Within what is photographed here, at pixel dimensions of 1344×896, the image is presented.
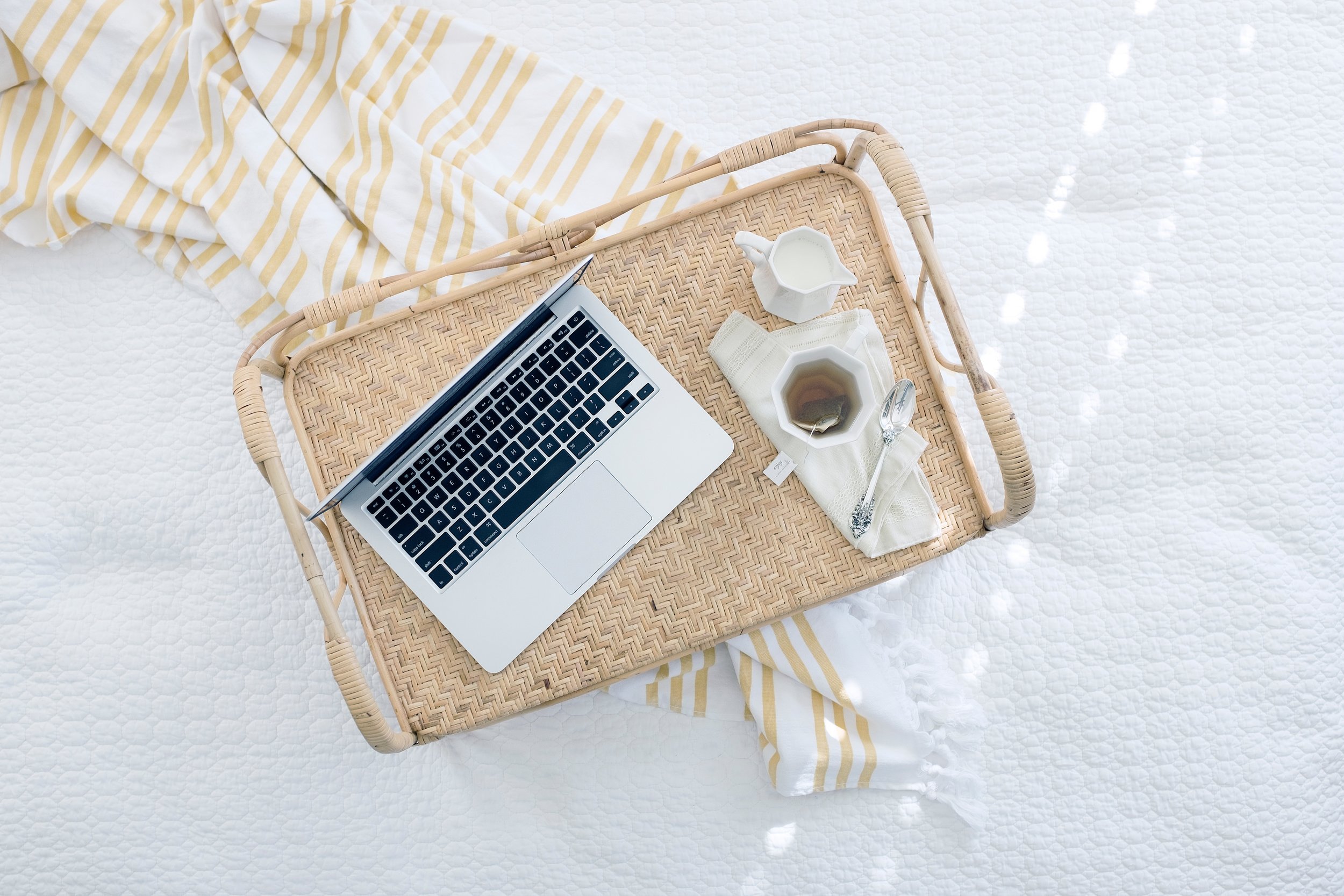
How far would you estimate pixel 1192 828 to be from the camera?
967 millimetres

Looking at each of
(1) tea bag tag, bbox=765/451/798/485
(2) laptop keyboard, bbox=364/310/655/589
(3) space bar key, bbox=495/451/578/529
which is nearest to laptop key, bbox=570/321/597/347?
(2) laptop keyboard, bbox=364/310/655/589

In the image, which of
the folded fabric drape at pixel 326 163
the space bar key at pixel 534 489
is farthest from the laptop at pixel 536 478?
the folded fabric drape at pixel 326 163

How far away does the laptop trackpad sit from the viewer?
78 centimetres

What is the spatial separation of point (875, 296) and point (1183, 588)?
538mm

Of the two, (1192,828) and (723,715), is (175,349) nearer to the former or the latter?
(723,715)

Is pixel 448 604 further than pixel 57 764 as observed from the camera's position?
No

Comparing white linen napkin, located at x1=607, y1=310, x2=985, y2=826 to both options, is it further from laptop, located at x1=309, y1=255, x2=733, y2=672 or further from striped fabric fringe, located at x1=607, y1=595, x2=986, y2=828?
laptop, located at x1=309, y1=255, x2=733, y2=672

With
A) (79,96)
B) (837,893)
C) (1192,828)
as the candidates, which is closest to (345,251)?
(79,96)

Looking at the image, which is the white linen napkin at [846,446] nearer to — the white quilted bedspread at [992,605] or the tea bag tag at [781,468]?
the tea bag tag at [781,468]

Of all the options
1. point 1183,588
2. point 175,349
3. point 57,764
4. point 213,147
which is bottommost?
point 1183,588

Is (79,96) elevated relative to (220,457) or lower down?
elevated

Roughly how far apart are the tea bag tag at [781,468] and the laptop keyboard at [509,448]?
134mm

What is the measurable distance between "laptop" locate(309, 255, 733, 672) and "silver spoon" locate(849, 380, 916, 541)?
134 mm

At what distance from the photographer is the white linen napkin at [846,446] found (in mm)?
779
